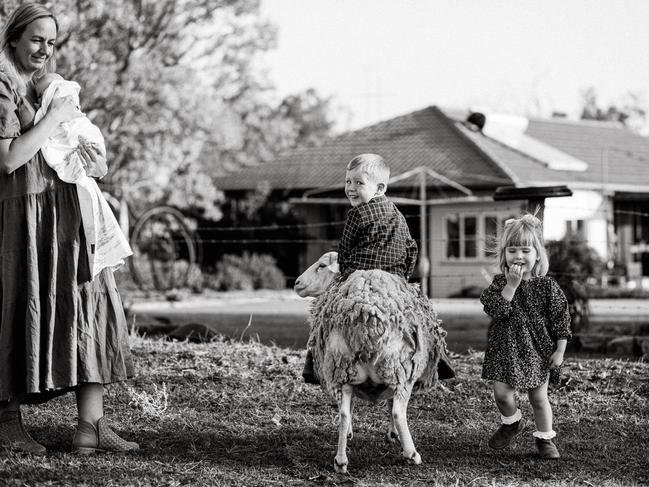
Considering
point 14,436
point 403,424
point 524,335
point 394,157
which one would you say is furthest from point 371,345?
point 394,157

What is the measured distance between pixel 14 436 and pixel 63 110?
1.82 meters

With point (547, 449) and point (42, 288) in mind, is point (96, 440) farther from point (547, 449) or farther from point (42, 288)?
point (547, 449)

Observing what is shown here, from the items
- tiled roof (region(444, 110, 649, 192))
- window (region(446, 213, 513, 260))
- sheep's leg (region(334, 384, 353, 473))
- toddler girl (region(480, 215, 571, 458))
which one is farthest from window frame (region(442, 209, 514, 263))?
sheep's leg (region(334, 384, 353, 473))

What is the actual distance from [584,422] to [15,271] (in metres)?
3.72

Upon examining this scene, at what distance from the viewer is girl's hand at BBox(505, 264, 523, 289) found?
17.4ft

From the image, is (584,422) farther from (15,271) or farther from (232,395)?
(15,271)

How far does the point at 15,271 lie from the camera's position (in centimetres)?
498

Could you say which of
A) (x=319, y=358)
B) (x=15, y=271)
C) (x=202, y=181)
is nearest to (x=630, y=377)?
(x=319, y=358)

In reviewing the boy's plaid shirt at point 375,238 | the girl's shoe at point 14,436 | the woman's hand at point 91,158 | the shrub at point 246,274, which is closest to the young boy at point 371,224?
the boy's plaid shirt at point 375,238

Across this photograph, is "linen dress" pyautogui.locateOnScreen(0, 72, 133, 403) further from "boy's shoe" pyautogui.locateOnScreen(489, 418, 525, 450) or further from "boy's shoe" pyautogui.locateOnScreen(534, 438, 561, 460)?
"boy's shoe" pyautogui.locateOnScreen(534, 438, 561, 460)

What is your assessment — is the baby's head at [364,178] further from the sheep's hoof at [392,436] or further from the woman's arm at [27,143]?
the woman's arm at [27,143]

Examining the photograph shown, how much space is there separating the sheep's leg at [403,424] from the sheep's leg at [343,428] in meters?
0.24

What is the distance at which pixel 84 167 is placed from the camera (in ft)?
16.9

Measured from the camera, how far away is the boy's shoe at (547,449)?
5.23 m
